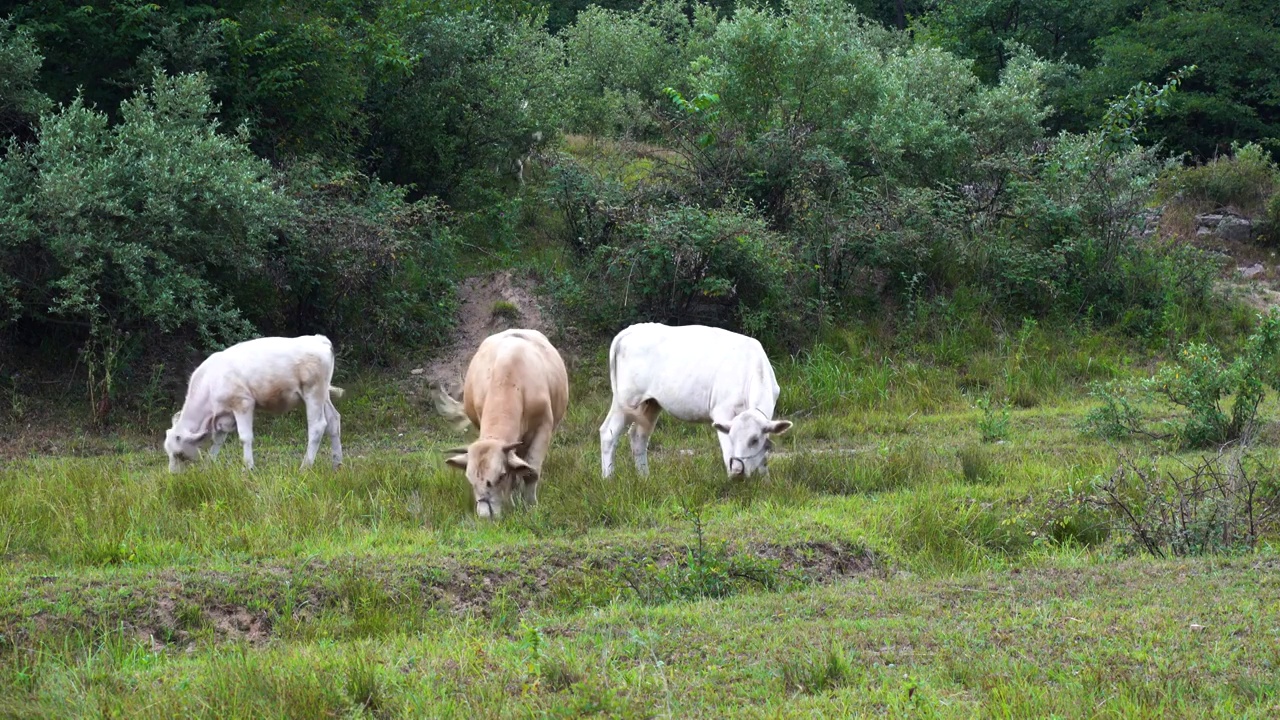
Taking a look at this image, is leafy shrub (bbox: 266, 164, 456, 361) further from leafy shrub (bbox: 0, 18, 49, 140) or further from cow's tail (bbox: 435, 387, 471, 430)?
cow's tail (bbox: 435, 387, 471, 430)

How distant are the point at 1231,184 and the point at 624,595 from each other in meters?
24.1

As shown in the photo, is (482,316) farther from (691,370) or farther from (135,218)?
(691,370)

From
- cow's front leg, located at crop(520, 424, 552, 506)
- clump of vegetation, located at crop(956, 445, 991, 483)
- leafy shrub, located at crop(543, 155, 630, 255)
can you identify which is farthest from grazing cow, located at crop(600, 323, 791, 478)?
leafy shrub, located at crop(543, 155, 630, 255)

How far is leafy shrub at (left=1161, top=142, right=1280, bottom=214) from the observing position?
2759 centimetres

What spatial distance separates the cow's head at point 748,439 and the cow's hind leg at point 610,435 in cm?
154

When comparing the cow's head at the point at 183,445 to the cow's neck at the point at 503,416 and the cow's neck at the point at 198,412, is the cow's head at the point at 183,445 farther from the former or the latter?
the cow's neck at the point at 503,416

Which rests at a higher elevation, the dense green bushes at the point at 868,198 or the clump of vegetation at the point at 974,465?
the dense green bushes at the point at 868,198

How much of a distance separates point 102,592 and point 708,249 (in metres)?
12.2

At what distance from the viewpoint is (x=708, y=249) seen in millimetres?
18875

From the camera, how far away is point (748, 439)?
11.9m

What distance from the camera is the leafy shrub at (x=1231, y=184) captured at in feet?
90.5

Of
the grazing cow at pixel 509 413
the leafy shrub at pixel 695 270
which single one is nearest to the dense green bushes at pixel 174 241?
the leafy shrub at pixel 695 270

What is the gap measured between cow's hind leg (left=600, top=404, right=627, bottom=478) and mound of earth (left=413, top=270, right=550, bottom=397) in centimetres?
550

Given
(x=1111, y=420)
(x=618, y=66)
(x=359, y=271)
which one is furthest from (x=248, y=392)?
(x=618, y=66)
